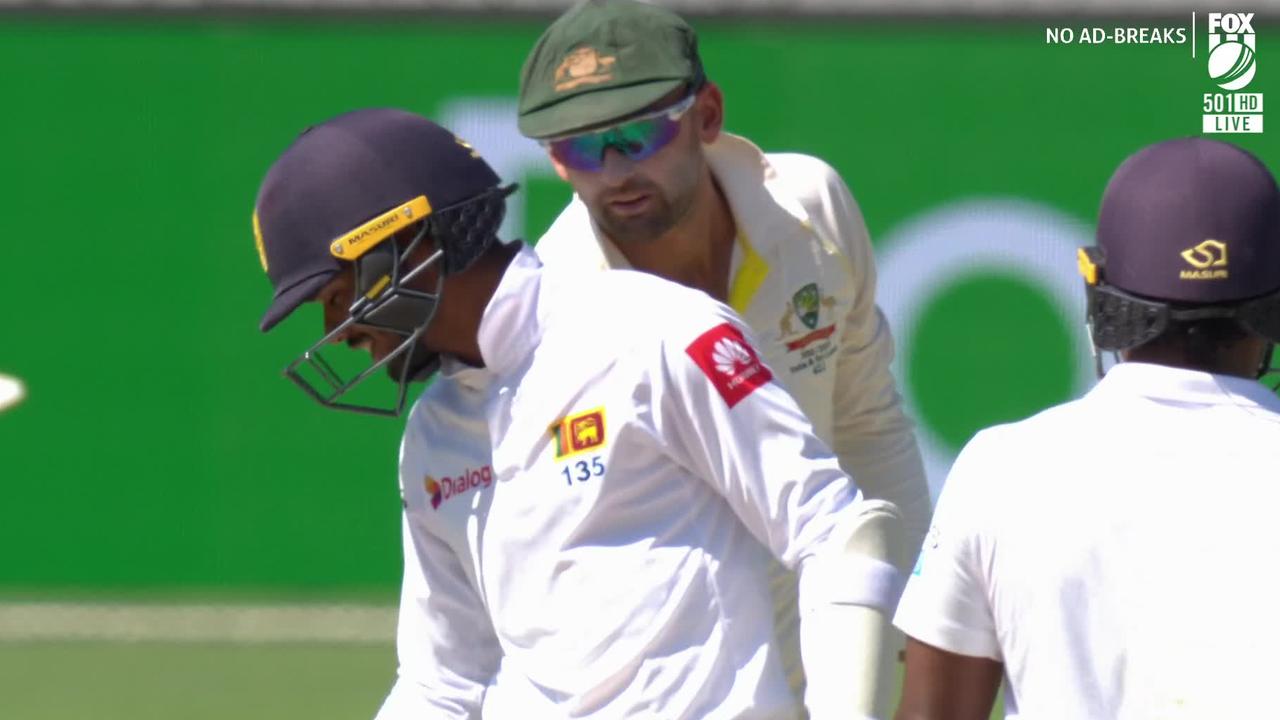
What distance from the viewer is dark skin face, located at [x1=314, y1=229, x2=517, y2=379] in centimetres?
292

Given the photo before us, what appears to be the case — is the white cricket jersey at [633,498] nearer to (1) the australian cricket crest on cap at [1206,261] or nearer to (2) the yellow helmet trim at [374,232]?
(2) the yellow helmet trim at [374,232]

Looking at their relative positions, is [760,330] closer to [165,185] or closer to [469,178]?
[469,178]

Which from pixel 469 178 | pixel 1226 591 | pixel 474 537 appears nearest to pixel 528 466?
pixel 474 537

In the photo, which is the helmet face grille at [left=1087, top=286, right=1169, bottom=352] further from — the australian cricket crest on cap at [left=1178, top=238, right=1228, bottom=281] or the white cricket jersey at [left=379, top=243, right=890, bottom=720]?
the white cricket jersey at [left=379, top=243, right=890, bottom=720]

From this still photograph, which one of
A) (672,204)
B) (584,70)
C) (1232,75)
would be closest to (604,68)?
(584,70)

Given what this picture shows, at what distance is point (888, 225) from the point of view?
22.3 ft

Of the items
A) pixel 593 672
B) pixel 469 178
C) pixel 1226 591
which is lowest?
pixel 593 672

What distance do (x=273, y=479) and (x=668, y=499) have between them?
4.29 metres

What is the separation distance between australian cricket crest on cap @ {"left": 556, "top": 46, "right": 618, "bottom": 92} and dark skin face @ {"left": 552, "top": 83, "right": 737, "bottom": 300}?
105 millimetres

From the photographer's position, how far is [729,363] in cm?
274

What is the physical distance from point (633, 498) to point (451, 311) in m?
0.39

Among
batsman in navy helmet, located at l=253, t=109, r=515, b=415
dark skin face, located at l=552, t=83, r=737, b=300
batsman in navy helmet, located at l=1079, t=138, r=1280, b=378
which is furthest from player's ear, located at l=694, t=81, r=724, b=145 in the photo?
batsman in navy helmet, located at l=1079, t=138, r=1280, b=378
